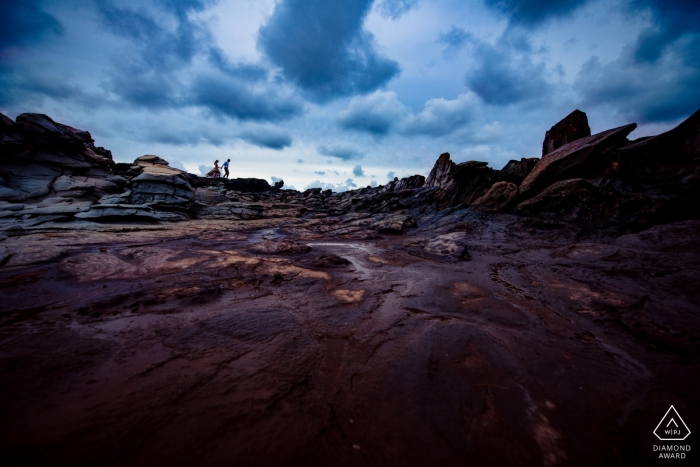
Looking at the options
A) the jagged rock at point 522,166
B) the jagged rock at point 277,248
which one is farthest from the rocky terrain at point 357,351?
the jagged rock at point 522,166

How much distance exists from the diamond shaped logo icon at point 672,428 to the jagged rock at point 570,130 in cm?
1466

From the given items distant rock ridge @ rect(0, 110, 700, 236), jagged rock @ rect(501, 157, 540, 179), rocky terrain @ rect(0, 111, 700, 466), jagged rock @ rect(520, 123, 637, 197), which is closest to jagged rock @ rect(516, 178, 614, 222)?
distant rock ridge @ rect(0, 110, 700, 236)

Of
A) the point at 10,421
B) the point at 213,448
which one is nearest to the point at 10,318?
the point at 10,421

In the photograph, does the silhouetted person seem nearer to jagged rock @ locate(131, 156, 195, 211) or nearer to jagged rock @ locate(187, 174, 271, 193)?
jagged rock @ locate(187, 174, 271, 193)

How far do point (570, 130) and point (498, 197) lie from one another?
563 cm

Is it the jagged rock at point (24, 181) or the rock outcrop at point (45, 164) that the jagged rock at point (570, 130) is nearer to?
the rock outcrop at point (45, 164)

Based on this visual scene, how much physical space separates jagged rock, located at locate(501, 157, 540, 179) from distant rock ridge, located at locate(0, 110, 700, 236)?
0.29 ft

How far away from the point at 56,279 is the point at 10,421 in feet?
12.5

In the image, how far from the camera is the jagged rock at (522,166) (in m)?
13.7

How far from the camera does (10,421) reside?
4.71ft

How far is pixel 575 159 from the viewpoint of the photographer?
30.9ft

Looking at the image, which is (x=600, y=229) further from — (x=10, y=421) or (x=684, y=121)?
(x=10, y=421)

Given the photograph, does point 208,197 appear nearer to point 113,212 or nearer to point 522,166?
point 113,212

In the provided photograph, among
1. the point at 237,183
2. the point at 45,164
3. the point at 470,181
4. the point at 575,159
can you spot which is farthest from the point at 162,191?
the point at 575,159
